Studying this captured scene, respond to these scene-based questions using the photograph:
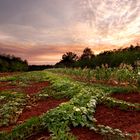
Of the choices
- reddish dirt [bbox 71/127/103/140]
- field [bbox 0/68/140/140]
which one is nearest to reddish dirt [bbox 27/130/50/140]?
field [bbox 0/68/140/140]

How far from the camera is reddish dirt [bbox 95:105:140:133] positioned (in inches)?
361

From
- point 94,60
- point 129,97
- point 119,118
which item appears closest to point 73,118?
point 119,118

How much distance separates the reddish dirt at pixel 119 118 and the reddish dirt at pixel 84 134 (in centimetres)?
88

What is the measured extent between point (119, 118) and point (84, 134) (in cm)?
234

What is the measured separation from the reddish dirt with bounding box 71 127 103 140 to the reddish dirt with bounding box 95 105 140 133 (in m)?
0.88

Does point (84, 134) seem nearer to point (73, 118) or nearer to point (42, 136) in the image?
point (73, 118)

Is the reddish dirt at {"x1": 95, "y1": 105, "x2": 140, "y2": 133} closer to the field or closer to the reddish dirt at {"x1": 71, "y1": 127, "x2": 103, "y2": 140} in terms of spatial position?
the field

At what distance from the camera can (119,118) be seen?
33.9 feet

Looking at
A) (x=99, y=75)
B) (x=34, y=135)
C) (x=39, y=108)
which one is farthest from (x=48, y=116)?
(x=99, y=75)

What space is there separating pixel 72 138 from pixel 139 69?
1281 cm

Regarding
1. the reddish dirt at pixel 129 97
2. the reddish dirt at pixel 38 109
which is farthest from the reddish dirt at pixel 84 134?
the reddish dirt at pixel 129 97

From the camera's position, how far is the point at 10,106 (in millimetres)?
13227

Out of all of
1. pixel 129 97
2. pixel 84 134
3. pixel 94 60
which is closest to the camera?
pixel 84 134

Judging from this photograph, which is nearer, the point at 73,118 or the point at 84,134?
the point at 84,134
